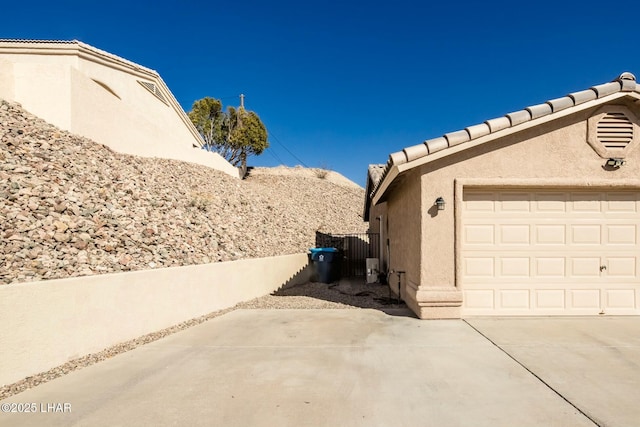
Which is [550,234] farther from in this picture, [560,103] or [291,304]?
[291,304]

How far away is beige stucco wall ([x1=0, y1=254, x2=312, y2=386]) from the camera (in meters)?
3.76

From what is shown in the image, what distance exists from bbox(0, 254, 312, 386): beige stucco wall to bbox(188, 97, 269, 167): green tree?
2588 centimetres

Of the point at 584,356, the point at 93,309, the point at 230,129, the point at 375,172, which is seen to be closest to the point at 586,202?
the point at 584,356

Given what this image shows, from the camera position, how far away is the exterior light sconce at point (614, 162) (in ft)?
21.0

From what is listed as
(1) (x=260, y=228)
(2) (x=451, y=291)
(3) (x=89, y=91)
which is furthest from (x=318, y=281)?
(3) (x=89, y=91)

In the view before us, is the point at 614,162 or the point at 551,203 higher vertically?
the point at 614,162

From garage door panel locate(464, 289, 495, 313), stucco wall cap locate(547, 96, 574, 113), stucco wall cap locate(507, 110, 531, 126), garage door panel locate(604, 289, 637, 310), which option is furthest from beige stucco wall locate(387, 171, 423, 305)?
garage door panel locate(604, 289, 637, 310)

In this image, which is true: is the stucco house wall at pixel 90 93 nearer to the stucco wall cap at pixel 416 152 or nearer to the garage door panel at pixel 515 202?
the stucco wall cap at pixel 416 152

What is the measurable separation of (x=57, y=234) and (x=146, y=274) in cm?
252

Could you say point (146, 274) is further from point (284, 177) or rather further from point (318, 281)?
point (284, 177)

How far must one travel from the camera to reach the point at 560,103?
20.6ft

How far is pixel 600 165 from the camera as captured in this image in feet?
21.3

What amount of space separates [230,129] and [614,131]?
30598mm

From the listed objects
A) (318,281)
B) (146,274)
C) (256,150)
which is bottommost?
(318,281)
